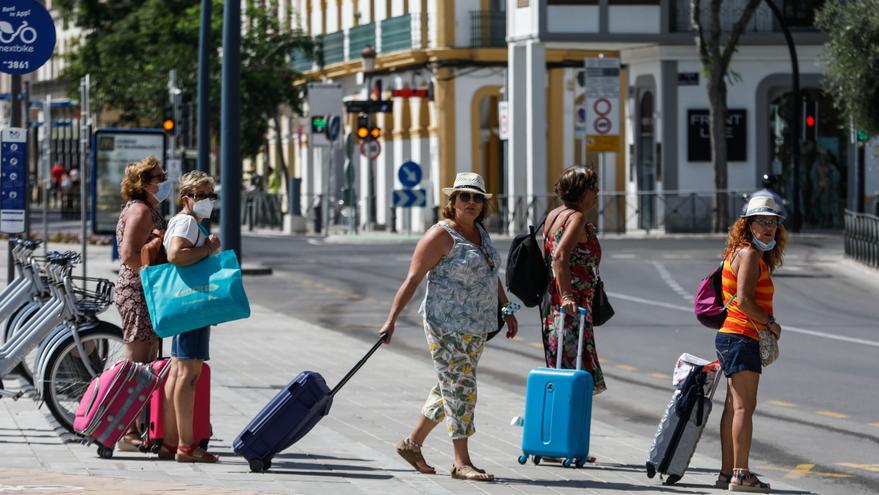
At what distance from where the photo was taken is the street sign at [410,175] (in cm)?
4659

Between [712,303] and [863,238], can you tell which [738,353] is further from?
[863,238]

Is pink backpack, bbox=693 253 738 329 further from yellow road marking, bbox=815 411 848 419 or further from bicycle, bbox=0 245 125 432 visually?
yellow road marking, bbox=815 411 848 419

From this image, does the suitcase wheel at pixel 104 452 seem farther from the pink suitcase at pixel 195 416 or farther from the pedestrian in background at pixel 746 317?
the pedestrian in background at pixel 746 317

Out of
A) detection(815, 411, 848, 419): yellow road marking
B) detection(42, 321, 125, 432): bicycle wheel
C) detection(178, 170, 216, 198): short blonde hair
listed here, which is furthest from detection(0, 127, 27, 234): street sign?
detection(815, 411, 848, 419): yellow road marking

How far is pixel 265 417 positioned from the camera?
10.6m

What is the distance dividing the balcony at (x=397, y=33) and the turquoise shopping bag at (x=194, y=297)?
5005 centimetres

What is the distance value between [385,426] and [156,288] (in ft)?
8.89

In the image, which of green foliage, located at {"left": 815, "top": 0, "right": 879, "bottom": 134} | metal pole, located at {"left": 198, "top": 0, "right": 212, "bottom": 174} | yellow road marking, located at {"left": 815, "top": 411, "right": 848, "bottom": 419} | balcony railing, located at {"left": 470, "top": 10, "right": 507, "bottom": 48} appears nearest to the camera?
yellow road marking, located at {"left": 815, "top": 411, "right": 848, "bottom": 419}

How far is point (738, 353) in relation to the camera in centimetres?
1054

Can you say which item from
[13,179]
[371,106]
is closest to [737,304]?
[13,179]

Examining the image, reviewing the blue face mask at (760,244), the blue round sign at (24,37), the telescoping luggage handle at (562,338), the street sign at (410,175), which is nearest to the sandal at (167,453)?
the telescoping luggage handle at (562,338)

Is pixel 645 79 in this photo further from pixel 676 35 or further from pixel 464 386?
pixel 464 386

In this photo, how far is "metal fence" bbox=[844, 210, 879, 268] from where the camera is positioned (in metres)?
32.7

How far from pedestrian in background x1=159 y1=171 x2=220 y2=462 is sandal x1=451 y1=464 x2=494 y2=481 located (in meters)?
1.27
